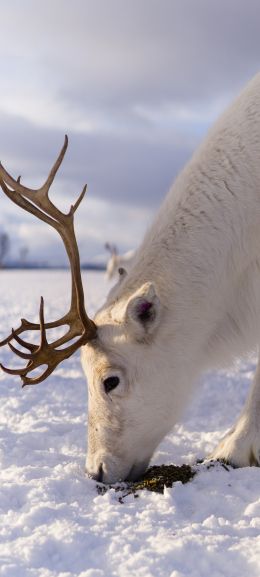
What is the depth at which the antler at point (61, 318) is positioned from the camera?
466cm

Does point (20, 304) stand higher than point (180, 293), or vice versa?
point (180, 293)

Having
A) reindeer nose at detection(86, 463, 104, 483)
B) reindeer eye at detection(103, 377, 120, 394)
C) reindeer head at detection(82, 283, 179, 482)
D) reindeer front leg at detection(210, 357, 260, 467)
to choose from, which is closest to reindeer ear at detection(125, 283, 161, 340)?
reindeer head at detection(82, 283, 179, 482)

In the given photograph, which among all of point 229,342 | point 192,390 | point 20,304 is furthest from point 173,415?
point 20,304

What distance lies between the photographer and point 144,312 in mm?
4340

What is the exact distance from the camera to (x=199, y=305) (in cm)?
464

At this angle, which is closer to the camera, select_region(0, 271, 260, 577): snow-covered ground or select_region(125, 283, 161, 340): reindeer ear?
select_region(0, 271, 260, 577): snow-covered ground

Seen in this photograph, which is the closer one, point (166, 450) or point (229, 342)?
point (229, 342)

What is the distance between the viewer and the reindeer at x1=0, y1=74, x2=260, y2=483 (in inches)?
179

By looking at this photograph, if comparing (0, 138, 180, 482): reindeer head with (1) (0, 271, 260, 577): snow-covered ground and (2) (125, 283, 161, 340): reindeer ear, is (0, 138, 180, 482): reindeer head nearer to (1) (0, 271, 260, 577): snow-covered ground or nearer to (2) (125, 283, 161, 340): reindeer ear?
(2) (125, 283, 161, 340): reindeer ear

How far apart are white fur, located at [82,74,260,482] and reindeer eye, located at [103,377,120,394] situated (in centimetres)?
3

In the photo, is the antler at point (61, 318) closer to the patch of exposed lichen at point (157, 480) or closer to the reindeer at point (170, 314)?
the reindeer at point (170, 314)

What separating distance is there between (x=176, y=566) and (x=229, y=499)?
94cm

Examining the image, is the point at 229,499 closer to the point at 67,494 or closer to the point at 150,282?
the point at 67,494

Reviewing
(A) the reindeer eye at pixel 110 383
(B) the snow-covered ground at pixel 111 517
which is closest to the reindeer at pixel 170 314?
(A) the reindeer eye at pixel 110 383
